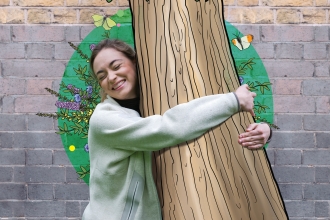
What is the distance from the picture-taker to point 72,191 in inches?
123

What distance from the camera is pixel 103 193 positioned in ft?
5.77

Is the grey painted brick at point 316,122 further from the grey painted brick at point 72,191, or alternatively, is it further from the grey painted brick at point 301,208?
the grey painted brick at point 72,191

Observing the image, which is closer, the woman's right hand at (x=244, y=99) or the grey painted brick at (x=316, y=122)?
the woman's right hand at (x=244, y=99)

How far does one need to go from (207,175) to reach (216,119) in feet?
0.66

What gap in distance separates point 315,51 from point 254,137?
1.61 meters

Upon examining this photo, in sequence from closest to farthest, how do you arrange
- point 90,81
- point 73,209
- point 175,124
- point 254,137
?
point 175,124 < point 254,137 < point 90,81 < point 73,209

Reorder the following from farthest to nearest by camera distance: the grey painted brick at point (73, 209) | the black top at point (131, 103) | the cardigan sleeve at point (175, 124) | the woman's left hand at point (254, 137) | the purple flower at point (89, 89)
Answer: the grey painted brick at point (73, 209) → the purple flower at point (89, 89) → the black top at point (131, 103) → the woman's left hand at point (254, 137) → the cardigan sleeve at point (175, 124)

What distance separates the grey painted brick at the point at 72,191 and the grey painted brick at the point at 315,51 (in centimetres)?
168

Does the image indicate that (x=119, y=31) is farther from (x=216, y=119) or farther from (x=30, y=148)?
(x=216, y=119)

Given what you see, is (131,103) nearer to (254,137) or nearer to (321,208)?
(254,137)

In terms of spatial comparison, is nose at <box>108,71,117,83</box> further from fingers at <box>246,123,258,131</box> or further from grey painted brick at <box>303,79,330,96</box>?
grey painted brick at <box>303,79,330,96</box>

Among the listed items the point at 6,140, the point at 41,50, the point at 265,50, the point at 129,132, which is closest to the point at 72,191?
the point at 6,140

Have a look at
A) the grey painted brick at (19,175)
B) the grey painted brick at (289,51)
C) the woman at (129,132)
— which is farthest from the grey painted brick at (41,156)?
the grey painted brick at (289,51)

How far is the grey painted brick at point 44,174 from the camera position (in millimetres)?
3121
